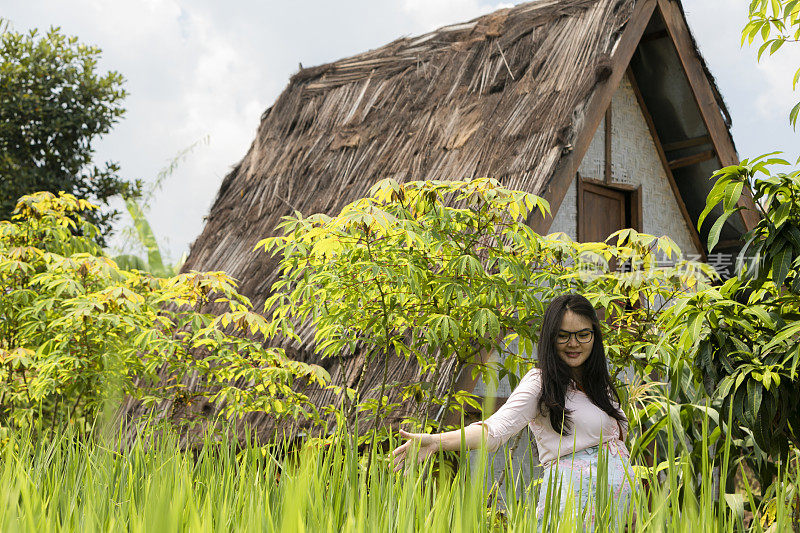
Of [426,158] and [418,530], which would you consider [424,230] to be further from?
[426,158]

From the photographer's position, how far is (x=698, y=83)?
638 cm

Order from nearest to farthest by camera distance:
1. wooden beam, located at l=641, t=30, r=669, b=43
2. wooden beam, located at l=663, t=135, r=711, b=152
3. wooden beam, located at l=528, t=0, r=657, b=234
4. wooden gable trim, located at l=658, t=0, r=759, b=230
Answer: wooden beam, located at l=528, t=0, r=657, b=234 < wooden gable trim, located at l=658, t=0, r=759, b=230 < wooden beam, located at l=641, t=30, r=669, b=43 < wooden beam, located at l=663, t=135, r=711, b=152

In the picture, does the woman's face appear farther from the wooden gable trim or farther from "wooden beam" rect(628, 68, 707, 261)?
"wooden beam" rect(628, 68, 707, 261)

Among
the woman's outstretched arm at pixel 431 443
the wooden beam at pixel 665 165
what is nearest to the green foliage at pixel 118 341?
the woman's outstretched arm at pixel 431 443

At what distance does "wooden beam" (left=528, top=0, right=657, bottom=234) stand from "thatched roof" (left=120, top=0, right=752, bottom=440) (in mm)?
11

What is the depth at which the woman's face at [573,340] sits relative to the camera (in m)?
2.75

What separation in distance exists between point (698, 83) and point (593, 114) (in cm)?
158

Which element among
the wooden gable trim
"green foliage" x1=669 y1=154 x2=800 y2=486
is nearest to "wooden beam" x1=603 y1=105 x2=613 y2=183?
the wooden gable trim

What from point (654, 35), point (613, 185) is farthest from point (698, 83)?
point (613, 185)

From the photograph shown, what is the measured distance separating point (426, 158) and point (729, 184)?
141 inches

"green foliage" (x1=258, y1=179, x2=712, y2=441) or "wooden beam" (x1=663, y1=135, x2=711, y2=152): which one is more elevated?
"wooden beam" (x1=663, y1=135, x2=711, y2=152)

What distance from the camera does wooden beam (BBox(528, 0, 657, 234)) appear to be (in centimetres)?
500

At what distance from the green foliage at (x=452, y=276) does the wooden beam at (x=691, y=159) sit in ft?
10.2

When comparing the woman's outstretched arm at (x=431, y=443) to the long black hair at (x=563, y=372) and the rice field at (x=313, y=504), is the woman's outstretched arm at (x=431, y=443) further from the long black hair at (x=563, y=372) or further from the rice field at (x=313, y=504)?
the long black hair at (x=563, y=372)
